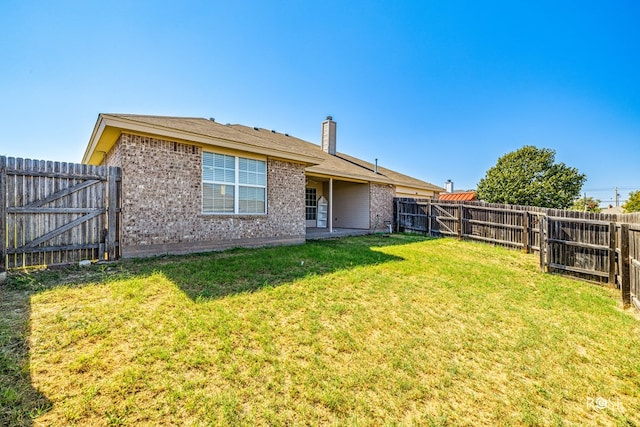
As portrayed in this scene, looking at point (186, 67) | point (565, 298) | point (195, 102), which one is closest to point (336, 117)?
point (195, 102)

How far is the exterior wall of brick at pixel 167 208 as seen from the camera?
252 inches

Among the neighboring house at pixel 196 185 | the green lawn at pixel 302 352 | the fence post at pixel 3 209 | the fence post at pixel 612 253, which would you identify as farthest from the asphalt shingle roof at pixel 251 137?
the fence post at pixel 612 253

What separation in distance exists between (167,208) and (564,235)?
10.4 m

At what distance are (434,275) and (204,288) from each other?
16.1 feet

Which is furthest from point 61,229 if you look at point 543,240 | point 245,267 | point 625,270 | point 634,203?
point 634,203

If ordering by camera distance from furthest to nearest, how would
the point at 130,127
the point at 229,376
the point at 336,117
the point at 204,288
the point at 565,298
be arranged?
the point at 336,117 < the point at 130,127 < the point at 565,298 < the point at 204,288 < the point at 229,376

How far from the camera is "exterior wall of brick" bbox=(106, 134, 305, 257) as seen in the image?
21.0ft

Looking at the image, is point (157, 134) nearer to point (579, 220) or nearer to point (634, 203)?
point (579, 220)

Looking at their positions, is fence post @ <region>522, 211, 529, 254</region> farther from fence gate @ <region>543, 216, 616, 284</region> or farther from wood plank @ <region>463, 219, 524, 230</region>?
fence gate @ <region>543, 216, 616, 284</region>

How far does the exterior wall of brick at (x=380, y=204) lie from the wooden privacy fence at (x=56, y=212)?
1149 cm

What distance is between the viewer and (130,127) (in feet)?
20.1

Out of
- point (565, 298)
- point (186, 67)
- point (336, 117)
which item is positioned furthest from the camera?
point (336, 117)

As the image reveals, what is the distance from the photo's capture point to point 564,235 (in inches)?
277

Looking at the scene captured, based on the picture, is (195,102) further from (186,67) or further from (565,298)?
(565,298)
